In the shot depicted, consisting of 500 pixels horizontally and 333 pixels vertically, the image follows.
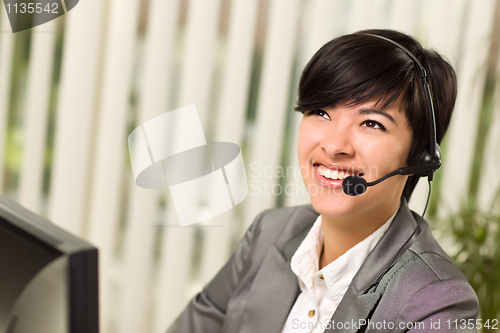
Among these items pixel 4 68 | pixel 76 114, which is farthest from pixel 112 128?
pixel 4 68

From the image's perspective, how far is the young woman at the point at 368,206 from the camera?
88cm

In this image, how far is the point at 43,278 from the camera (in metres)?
0.46

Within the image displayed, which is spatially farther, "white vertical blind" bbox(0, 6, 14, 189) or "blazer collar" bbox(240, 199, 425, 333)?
"white vertical blind" bbox(0, 6, 14, 189)

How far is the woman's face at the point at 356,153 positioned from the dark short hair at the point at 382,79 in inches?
0.9

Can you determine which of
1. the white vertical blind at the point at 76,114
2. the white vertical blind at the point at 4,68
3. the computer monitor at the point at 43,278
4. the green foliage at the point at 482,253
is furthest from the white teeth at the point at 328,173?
the white vertical blind at the point at 4,68

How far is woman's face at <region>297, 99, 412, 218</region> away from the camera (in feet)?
2.99

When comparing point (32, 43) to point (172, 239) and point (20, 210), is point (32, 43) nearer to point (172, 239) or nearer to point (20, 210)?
point (172, 239)

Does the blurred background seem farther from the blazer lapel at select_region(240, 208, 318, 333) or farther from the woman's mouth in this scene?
the woman's mouth

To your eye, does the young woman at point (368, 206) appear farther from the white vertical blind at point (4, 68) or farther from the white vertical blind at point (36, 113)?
the white vertical blind at point (4, 68)

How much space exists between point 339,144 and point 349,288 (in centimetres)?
30

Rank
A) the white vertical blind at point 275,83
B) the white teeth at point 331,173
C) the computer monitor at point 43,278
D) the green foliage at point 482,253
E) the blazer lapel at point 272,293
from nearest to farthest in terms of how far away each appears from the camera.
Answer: the computer monitor at point 43,278
the white teeth at point 331,173
the blazer lapel at point 272,293
the green foliage at point 482,253
the white vertical blind at point 275,83

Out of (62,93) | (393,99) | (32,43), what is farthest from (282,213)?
(32,43)

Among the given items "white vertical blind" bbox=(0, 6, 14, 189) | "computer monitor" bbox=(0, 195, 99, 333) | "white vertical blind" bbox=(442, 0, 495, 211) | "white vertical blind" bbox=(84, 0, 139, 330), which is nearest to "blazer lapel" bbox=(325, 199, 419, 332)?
"computer monitor" bbox=(0, 195, 99, 333)

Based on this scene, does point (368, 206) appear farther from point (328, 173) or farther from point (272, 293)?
point (272, 293)
